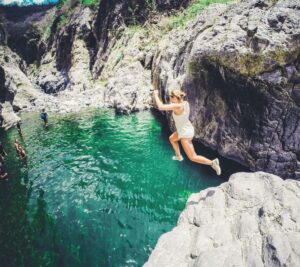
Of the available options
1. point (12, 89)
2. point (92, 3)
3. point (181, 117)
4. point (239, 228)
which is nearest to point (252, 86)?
point (181, 117)

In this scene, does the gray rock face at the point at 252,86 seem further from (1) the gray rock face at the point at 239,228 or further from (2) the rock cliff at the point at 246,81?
(1) the gray rock face at the point at 239,228

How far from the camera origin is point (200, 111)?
22.0 metres

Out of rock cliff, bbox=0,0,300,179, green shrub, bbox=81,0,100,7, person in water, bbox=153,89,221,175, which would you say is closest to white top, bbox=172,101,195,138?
person in water, bbox=153,89,221,175

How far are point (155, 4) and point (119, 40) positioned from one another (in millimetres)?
10602

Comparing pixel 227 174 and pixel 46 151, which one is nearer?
pixel 227 174

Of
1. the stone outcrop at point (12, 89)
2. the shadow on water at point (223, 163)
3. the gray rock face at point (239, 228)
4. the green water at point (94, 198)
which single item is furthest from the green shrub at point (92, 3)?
the gray rock face at point (239, 228)

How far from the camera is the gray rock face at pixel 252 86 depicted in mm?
16438

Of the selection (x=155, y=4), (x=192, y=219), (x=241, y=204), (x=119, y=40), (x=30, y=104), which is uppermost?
(x=155, y=4)

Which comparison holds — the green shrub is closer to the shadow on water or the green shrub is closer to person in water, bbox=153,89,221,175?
the shadow on water

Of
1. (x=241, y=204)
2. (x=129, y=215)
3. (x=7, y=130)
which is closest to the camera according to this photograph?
(x=241, y=204)

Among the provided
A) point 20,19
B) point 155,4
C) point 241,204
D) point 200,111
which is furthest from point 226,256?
point 20,19

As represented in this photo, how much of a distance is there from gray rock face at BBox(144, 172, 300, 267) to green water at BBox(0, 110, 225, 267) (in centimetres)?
359

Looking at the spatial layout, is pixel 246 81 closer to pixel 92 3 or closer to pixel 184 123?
pixel 184 123

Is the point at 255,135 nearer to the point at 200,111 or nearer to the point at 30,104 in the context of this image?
the point at 200,111
